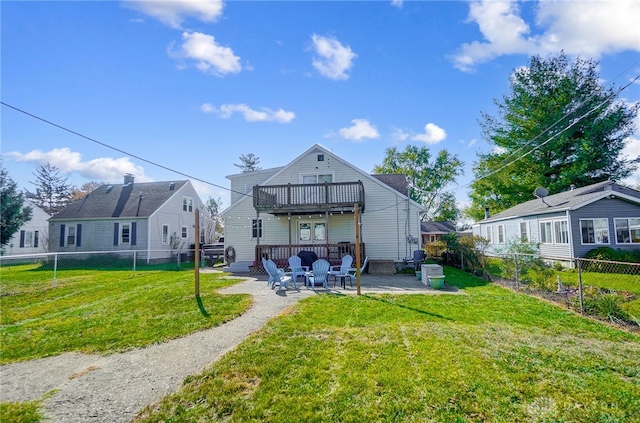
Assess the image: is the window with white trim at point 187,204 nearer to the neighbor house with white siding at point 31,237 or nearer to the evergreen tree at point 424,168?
the neighbor house with white siding at point 31,237

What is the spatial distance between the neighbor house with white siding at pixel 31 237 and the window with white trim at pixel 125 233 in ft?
28.3

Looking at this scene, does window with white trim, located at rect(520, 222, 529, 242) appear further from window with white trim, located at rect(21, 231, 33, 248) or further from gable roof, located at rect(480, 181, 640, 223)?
window with white trim, located at rect(21, 231, 33, 248)

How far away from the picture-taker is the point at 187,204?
25906 mm

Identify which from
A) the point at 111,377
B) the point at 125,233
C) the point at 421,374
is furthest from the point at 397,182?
the point at 125,233

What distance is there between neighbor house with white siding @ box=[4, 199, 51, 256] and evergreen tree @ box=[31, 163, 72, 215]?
1788 cm

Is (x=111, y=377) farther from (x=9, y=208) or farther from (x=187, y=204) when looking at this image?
(x=9, y=208)

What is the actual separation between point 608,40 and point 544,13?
2.03 meters

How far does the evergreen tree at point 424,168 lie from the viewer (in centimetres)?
3734

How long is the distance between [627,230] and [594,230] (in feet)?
4.58

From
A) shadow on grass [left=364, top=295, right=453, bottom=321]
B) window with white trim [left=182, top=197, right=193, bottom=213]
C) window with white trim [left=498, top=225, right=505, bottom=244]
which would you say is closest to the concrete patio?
shadow on grass [left=364, top=295, right=453, bottom=321]

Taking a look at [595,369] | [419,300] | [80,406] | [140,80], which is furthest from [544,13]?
[80,406]

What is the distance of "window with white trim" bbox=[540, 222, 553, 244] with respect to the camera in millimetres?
17406

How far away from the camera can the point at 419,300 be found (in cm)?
804

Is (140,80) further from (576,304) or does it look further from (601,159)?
(601,159)
